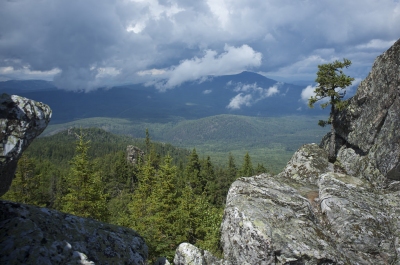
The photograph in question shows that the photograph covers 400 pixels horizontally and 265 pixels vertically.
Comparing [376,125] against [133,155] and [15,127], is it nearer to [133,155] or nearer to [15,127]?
[15,127]

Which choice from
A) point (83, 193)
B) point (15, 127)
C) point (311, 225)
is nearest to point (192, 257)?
point (311, 225)

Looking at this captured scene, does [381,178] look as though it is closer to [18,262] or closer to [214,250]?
[214,250]

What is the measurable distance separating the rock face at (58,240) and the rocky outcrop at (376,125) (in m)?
20.8

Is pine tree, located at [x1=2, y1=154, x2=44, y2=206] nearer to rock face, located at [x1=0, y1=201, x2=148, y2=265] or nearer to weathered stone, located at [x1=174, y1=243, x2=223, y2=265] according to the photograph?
weathered stone, located at [x1=174, y1=243, x2=223, y2=265]

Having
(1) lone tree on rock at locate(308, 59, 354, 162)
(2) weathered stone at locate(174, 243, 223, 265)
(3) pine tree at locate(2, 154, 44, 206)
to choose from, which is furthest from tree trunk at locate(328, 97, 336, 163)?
(3) pine tree at locate(2, 154, 44, 206)

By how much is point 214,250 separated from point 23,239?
1382cm

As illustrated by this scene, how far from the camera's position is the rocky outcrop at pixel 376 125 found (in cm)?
2141

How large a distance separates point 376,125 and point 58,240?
2598 cm

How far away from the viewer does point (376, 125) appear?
77.0ft

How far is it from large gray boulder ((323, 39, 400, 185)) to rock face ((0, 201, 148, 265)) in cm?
2078

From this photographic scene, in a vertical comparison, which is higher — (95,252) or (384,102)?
(384,102)

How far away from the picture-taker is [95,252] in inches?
400

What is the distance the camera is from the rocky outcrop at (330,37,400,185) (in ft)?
70.2

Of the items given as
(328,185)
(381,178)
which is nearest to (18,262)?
(328,185)
